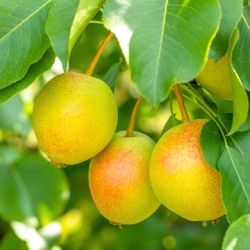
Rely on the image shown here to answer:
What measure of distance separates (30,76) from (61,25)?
0.59 feet

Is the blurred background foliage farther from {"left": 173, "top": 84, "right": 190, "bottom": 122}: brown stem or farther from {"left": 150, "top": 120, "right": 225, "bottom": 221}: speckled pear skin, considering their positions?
{"left": 150, "top": 120, "right": 225, "bottom": 221}: speckled pear skin

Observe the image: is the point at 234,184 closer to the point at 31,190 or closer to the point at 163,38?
the point at 163,38

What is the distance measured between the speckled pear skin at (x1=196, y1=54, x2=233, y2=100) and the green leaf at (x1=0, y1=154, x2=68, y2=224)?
5.25ft

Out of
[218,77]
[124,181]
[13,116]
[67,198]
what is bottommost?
[67,198]

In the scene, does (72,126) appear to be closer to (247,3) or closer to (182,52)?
(182,52)

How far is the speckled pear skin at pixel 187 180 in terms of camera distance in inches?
61.9

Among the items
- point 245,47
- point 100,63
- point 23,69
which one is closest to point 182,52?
point 245,47

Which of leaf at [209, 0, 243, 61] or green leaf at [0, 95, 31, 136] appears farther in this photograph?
green leaf at [0, 95, 31, 136]

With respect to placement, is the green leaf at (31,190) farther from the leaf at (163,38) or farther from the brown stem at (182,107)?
the leaf at (163,38)

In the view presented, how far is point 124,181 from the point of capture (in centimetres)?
171

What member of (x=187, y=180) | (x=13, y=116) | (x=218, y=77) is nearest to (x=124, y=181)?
(x=187, y=180)

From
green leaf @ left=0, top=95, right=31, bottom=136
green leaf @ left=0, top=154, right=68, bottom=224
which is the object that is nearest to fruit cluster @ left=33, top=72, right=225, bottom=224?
green leaf @ left=0, top=95, right=31, bottom=136

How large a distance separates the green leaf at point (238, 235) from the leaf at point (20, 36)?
58 centimetres

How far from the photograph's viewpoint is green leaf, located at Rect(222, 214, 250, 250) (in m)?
1.38
